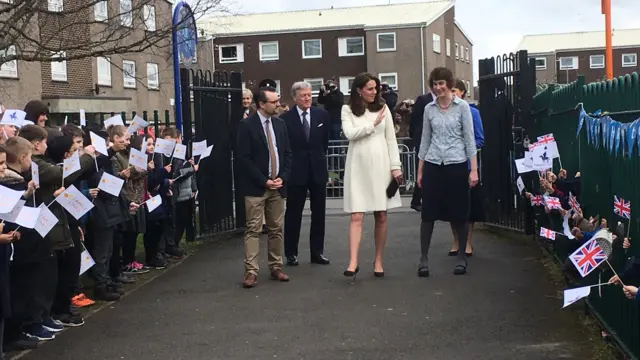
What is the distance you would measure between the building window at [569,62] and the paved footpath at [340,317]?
7208 cm

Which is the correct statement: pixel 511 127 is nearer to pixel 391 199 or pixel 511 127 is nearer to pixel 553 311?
pixel 391 199

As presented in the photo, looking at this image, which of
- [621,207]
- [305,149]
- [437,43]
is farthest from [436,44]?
[621,207]

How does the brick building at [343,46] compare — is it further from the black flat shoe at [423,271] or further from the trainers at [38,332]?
the trainers at [38,332]

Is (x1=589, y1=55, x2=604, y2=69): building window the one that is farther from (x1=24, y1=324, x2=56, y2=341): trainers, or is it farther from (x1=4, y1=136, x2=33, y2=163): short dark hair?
(x1=4, y1=136, x2=33, y2=163): short dark hair

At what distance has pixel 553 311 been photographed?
646cm

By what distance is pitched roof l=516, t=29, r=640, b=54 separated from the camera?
76875 millimetres

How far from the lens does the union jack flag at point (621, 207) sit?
4.67m

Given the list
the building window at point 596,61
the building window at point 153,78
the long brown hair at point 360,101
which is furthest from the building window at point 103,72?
the building window at point 596,61

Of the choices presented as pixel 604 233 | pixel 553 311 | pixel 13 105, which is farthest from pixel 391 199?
pixel 13 105

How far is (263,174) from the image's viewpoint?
7852 mm

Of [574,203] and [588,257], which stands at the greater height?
[574,203]

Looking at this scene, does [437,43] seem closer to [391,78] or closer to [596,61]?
[391,78]

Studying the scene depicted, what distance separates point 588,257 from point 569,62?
253ft

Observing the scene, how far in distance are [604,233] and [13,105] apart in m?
24.4
